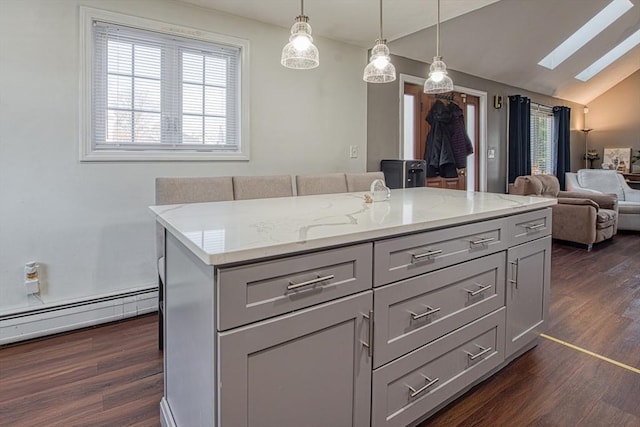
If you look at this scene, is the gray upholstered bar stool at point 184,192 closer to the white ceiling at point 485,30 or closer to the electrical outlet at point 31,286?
the electrical outlet at point 31,286

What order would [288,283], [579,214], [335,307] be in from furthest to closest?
1. [579,214]
2. [335,307]
3. [288,283]

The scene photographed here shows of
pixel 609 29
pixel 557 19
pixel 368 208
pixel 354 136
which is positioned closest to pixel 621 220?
pixel 609 29

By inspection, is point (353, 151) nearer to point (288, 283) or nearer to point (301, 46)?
point (301, 46)

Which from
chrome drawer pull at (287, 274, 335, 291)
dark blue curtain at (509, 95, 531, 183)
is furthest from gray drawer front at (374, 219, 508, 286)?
dark blue curtain at (509, 95, 531, 183)

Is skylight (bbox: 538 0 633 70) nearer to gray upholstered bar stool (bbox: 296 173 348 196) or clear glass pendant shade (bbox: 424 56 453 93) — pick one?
clear glass pendant shade (bbox: 424 56 453 93)

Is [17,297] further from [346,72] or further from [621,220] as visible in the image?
[621,220]

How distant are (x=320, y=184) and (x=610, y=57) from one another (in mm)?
6725

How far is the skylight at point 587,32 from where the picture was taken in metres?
5.00

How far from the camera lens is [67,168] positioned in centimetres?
242

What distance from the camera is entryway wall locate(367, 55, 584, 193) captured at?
13.2 ft

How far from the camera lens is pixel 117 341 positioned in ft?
7.68

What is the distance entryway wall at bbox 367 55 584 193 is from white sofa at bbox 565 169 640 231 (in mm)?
1346

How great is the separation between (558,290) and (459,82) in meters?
2.98

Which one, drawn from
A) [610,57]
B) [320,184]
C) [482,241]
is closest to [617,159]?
[610,57]
